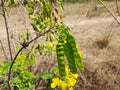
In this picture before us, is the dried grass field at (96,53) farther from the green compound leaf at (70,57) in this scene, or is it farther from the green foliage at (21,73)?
the green compound leaf at (70,57)

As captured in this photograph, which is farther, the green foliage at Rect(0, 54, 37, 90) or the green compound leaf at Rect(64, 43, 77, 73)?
the green foliage at Rect(0, 54, 37, 90)

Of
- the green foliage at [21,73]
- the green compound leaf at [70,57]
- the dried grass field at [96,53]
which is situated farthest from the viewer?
the dried grass field at [96,53]

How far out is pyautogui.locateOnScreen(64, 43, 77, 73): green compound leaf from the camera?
1.14 metres

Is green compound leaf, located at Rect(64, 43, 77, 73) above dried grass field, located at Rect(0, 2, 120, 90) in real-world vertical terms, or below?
above

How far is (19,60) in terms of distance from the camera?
8.23 feet

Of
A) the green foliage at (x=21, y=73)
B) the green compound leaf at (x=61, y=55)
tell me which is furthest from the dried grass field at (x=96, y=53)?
the green compound leaf at (x=61, y=55)

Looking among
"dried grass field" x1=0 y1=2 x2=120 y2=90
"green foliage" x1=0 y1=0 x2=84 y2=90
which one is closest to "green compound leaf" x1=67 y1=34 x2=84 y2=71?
"green foliage" x1=0 y1=0 x2=84 y2=90

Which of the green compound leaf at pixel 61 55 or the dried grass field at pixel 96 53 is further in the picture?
the dried grass field at pixel 96 53

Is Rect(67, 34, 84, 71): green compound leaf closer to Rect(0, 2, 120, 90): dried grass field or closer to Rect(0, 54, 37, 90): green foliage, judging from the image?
Rect(0, 54, 37, 90): green foliage

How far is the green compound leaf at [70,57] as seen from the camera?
1.14 metres

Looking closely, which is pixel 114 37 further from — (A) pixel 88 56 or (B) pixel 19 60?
(B) pixel 19 60

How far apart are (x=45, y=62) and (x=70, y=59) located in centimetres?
347

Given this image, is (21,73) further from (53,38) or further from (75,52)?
(75,52)

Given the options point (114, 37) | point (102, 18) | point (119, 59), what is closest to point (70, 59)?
point (119, 59)
